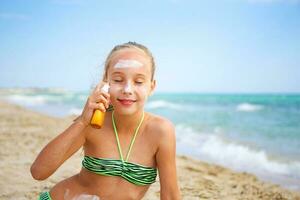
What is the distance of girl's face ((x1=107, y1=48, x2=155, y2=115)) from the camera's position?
8.43 feet

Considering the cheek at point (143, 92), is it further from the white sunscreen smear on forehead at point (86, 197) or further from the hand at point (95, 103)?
the white sunscreen smear on forehead at point (86, 197)

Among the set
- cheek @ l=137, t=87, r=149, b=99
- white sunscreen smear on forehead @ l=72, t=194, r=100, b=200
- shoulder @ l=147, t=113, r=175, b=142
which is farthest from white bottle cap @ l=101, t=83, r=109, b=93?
white sunscreen smear on forehead @ l=72, t=194, r=100, b=200

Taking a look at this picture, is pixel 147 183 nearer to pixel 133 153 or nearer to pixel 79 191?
pixel 133 153

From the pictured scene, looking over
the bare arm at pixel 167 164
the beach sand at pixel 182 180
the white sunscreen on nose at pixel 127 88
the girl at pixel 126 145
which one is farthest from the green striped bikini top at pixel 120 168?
the beach sand at pixel 182 180

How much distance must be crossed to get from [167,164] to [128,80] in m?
0.64

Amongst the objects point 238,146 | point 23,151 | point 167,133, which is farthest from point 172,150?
point 238,146

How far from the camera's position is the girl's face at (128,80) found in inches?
101

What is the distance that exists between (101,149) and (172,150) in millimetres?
489

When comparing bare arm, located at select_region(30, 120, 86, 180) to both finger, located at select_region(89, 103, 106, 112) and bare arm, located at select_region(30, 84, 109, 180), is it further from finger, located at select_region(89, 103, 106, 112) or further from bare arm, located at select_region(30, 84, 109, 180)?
finger, located at select_region(89, 103, 106, 112)

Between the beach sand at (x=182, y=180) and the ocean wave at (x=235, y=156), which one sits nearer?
the beach sand at (x=182, y=180)

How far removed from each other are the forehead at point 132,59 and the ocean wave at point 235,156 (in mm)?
4910

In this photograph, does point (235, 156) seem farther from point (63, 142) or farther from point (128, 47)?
point (63, 142)

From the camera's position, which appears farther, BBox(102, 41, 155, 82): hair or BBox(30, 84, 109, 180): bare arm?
BBox(102, 41, 155, 82): hair

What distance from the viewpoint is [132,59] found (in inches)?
103
